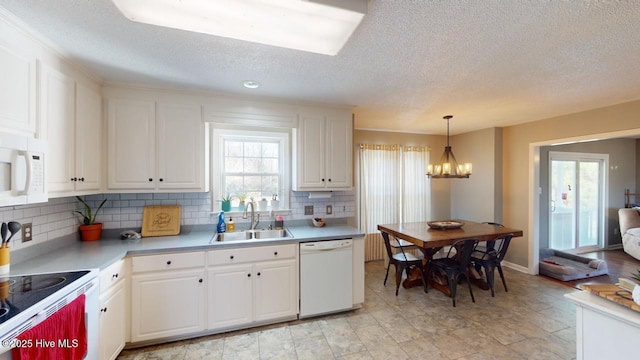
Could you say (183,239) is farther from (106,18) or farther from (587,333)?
(587,333)

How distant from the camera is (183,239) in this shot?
244cm

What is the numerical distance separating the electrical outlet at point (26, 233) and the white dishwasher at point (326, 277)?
6.92 ft

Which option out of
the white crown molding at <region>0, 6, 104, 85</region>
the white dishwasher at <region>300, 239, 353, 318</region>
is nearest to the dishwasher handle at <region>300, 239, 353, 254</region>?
the white dishwasher at <region>300, 239, 353, 318</region>

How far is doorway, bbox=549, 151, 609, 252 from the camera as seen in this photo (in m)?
4.73

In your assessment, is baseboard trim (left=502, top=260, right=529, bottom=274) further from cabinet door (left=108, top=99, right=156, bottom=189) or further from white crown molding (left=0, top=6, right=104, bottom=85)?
white crown molding (left=0, top=6, right=104, bottom=85)

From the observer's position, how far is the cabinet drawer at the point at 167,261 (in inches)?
83.0

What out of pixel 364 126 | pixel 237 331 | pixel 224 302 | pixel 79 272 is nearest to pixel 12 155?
pixel 79 272

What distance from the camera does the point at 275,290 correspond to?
97.3 inches

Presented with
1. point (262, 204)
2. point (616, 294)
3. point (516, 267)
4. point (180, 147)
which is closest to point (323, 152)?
point (262, 204)

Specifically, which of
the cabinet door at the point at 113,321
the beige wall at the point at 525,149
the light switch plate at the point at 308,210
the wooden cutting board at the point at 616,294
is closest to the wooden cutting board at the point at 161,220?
the cabinet door at the point at 113,321

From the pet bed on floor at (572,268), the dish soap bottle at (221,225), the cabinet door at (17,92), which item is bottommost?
the pet bed on floor at (572,268)

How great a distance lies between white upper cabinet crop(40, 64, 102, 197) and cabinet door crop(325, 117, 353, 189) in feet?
7.36

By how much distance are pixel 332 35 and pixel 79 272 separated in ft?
7.13

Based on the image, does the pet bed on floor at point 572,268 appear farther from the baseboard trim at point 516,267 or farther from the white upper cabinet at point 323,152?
the white upper cabinet at point 323,152
